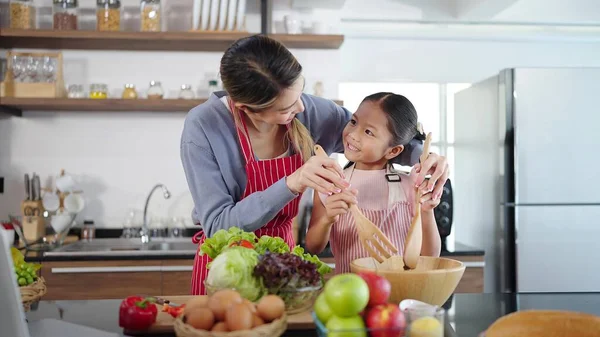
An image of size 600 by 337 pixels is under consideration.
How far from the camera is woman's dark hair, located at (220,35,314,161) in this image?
158 cm

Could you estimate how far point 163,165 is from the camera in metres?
3.70

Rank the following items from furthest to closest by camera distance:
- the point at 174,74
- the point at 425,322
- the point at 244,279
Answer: the point at 174,74 → the point at 244,279 → the point at 425,322

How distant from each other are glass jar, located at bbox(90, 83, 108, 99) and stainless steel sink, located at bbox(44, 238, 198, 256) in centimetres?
80

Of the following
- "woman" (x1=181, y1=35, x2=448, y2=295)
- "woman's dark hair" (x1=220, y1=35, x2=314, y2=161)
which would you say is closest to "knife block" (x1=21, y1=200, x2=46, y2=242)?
"woman" (x1=181, y1=35, x2=448, y2=295)

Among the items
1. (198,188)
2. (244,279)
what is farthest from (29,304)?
(244,279)

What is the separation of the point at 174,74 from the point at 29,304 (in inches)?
88.9

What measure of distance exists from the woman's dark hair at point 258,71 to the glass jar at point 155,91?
74.0 inches

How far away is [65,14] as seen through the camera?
342cm

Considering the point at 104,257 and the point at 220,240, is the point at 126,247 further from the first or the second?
the point at 220,240

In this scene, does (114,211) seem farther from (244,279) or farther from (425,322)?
(425,322)

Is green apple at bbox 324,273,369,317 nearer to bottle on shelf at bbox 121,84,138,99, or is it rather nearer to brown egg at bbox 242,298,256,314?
brown egg at bbox 242,298,256,314

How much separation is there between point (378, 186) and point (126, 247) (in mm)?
1863

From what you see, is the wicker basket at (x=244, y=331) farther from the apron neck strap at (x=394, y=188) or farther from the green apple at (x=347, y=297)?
the apron neck strap at (x=394, y=188)

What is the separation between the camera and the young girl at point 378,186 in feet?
5.93
